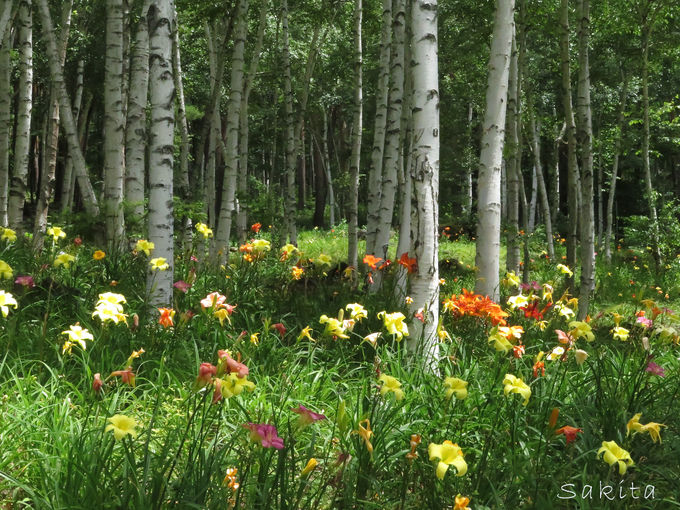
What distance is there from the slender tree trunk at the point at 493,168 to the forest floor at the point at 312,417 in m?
0.52

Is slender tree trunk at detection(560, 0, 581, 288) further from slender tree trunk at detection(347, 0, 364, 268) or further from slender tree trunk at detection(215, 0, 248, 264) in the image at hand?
slender tree trunk at detection(215, 0, 248, 264)

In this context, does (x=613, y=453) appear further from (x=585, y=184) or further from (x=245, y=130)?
(x=245, y=130)

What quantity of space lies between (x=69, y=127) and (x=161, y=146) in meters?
4.25

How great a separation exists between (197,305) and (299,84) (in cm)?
1498

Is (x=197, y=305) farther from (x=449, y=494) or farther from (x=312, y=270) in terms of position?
(x=449, y=494)

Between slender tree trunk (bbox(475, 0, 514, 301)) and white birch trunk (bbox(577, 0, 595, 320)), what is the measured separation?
230 centimetres

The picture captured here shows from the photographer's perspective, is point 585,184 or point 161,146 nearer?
point 161,146

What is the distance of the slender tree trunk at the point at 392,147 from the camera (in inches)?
307

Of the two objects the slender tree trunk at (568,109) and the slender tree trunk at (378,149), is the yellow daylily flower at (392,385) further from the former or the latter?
the slender tree trunk at (378,149)

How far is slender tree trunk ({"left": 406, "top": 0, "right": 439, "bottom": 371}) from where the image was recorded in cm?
395

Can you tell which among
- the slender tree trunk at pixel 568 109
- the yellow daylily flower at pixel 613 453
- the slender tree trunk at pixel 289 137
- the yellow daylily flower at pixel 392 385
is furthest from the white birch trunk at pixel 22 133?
the yellow daylily flower at pixel 613 453

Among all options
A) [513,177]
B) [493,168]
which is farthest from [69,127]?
[513,177]

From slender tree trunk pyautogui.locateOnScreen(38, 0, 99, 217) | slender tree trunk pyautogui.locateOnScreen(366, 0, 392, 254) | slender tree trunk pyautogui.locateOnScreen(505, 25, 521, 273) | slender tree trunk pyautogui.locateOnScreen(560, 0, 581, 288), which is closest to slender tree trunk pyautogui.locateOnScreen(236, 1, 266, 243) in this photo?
slender tree trunk pyautogui.locateOnScreen(366, 0, 392, 254)

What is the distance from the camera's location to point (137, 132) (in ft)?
20.6
